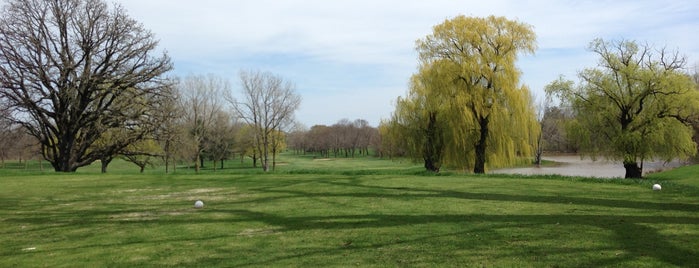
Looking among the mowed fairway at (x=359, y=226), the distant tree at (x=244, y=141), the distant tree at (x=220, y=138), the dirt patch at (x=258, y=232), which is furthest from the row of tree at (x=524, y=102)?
the distant tree at (x=244, y=141)

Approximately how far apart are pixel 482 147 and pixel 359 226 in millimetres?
20565

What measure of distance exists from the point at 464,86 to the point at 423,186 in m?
14.7

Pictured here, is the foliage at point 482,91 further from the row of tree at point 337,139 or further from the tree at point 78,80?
the row of tree at point 337,139

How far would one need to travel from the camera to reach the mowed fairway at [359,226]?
552cm

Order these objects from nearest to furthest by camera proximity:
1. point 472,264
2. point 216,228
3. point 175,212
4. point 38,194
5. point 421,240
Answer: point 472,264 < point 421,240 < point 216,228 < point 175,212 < point 38,194

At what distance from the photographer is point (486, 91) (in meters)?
26.4

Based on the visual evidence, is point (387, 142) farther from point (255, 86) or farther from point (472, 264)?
point (472, 264)

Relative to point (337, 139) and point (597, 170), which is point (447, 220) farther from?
point (337, 139)

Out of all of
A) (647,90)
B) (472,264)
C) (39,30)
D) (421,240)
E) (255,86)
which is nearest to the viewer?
(472,264)

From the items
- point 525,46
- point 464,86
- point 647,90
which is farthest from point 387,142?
point 647,90

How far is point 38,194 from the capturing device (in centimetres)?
1288

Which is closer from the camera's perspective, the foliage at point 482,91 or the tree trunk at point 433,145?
the foliage at point 482,91

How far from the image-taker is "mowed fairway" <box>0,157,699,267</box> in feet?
18.1

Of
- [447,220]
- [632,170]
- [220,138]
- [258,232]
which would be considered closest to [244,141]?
[220,138]
